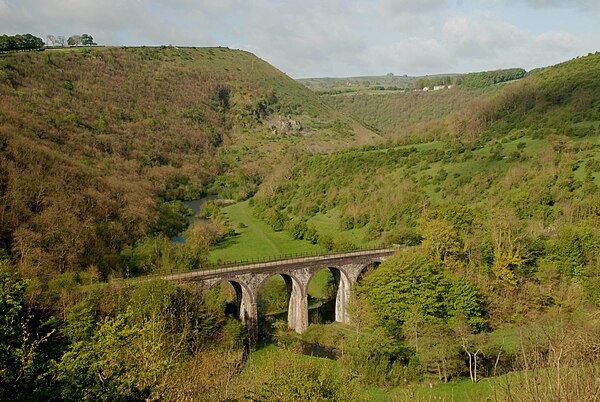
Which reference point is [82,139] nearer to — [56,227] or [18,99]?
[18,99]

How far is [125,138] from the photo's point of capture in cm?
9444

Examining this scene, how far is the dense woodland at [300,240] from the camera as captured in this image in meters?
15.7

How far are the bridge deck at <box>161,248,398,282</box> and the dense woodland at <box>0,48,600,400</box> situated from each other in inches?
99.3

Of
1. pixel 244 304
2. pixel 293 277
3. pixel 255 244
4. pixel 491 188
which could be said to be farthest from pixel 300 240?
pixel 244 304

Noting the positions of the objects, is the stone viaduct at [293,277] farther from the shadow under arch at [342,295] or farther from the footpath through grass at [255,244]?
the footpath through grass at [255,244]

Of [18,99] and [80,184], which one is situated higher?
[18,99]

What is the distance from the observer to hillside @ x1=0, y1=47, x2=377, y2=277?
43.2 m

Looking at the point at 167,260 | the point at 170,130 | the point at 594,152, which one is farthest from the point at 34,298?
the point at 170,130

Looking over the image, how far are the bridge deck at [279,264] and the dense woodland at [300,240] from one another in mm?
2522

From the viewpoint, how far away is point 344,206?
79562 millimetres

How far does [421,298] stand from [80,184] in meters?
41.5

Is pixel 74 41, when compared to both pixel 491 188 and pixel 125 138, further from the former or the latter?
pixel 491 188

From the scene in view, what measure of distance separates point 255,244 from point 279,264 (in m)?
30.9

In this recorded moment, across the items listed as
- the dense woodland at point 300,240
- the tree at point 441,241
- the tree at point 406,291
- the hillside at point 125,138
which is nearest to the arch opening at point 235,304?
the dense woodland at point 300,240
